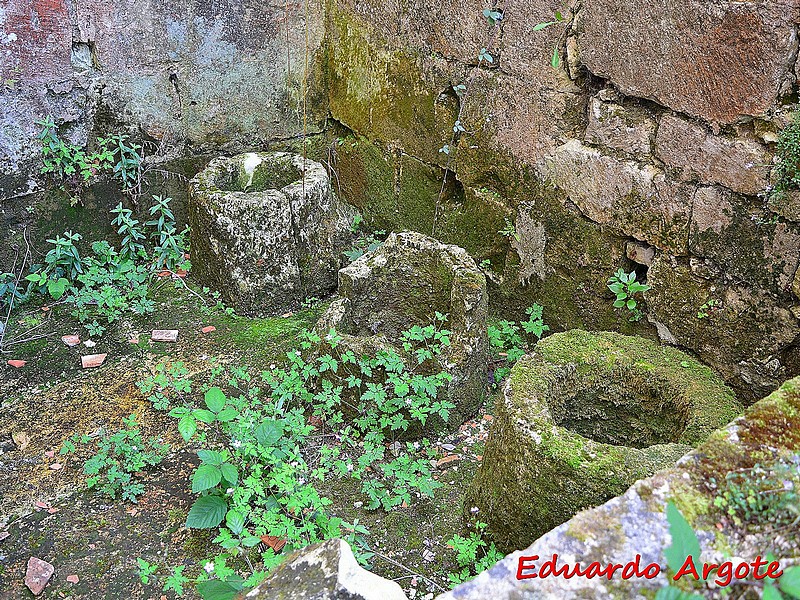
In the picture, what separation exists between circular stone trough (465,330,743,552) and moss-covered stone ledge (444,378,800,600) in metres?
0.67

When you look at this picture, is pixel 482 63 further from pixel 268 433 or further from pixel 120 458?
pixel 120 458

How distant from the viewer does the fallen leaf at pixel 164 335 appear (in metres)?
3.66

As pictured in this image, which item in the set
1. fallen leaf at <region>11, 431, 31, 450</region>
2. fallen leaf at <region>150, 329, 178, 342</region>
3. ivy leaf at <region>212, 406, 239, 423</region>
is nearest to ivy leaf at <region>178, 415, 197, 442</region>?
ivy leaf at <region>212, 406, 239, 423</region>

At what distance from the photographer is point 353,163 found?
452 cm

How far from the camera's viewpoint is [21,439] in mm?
3020

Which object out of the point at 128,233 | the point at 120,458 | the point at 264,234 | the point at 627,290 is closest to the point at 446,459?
the point at 627,290

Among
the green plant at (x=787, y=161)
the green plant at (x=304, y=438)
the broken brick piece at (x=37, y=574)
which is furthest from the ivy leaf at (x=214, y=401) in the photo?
the green plant at (x=787, y=161)

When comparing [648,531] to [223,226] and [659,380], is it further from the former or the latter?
[223,226]

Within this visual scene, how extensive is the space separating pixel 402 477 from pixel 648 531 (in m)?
1.61

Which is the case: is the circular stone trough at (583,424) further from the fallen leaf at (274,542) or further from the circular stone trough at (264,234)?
the circular stone trough at (264,234)

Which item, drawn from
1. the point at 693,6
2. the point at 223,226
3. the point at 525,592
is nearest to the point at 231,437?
the point at 223,226

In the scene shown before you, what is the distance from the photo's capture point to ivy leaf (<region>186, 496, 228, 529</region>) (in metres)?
2.55

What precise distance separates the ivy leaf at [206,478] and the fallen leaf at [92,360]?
47.2 inches

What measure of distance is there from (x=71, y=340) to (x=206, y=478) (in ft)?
5.01
